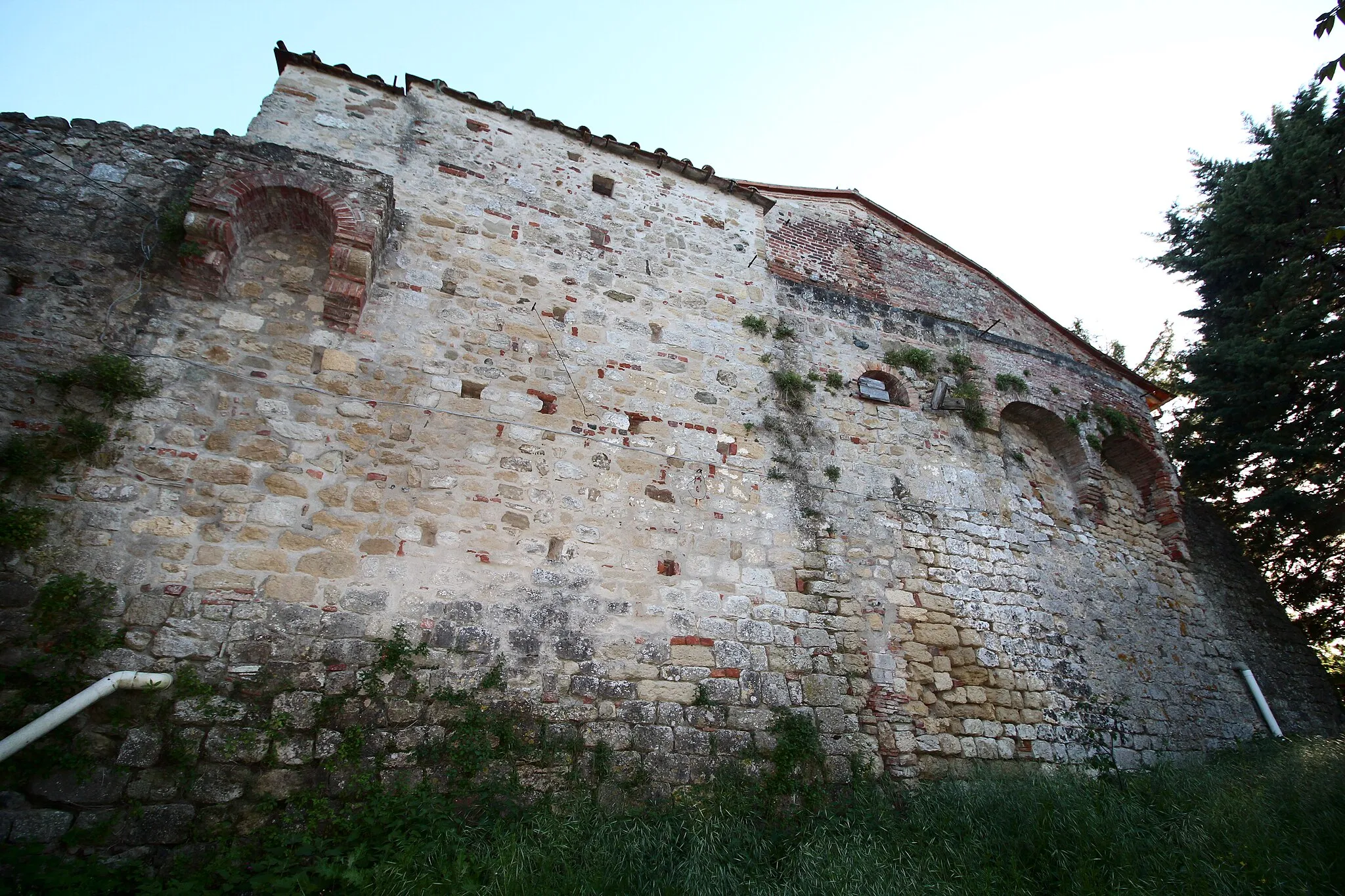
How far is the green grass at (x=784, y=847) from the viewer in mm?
3531

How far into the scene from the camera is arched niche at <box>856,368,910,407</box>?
299 inches

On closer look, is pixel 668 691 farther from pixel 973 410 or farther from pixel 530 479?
pixel 973 410

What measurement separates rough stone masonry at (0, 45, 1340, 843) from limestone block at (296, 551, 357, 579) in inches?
1.1

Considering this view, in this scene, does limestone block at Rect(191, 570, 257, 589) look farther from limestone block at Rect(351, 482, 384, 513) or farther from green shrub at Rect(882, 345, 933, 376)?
green shrub at Rect(882, 345, 933, 376)

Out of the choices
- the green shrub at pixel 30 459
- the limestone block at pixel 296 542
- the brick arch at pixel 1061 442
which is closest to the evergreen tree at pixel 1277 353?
the brick arch at pixel 1061 442

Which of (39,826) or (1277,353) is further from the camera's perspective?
(1277,353)

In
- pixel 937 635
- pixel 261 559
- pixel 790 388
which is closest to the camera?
pixel 261 559

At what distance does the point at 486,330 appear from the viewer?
19.7 ft

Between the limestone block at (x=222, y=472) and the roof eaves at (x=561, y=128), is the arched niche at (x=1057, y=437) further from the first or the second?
the limestone block at (x=222, y=472)

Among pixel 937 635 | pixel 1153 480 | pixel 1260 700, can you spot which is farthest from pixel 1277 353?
pixel 937 635

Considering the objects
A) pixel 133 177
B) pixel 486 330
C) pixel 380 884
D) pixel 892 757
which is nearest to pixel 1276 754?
pixel 892 757

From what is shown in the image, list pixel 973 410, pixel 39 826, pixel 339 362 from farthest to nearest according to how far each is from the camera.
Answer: pixel 973 410 → pixel 339 362 → pixel 39 826

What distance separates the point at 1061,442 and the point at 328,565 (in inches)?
362

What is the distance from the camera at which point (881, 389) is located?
7809 mm
